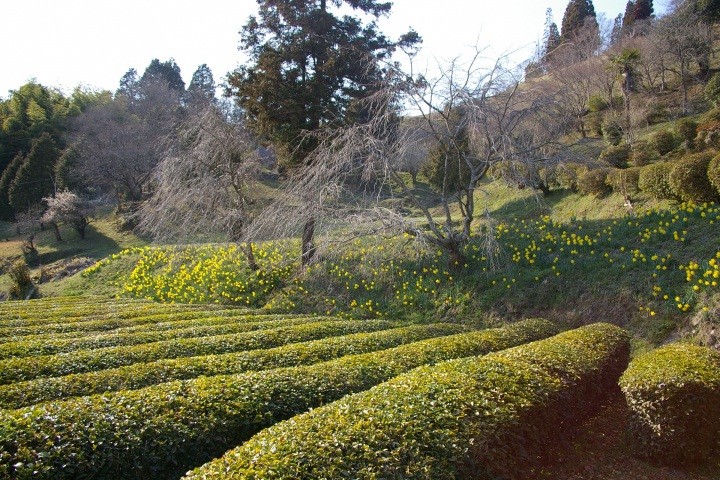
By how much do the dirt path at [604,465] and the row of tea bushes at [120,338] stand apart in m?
5.83

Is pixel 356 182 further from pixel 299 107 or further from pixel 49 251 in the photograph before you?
pixel 49 251

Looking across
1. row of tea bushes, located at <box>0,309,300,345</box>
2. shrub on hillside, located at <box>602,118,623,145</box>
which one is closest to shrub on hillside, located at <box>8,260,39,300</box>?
row of tea bushes, located at <box>0,309,300,345</box>

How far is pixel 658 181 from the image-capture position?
436 inches

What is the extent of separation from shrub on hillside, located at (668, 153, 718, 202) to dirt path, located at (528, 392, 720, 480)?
722 centimetres

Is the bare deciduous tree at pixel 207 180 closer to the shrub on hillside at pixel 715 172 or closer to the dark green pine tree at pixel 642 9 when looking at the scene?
the shrub on hillside at pixel 715 172

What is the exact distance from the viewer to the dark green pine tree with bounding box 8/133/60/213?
34156 millimetres

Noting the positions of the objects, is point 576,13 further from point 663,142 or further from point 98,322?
point 98,322

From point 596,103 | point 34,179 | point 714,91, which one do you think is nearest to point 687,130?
point 714,91

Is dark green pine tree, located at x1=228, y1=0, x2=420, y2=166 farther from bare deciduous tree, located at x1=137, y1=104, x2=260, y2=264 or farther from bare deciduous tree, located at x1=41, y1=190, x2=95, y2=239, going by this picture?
bare deciduous tree, located at x1=41, y1=190, x2=95, y2=239

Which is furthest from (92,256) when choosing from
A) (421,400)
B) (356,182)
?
(421,400)

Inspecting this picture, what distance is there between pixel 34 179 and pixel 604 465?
132 ft

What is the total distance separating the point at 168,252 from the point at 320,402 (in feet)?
52.7

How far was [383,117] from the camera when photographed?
9883mm

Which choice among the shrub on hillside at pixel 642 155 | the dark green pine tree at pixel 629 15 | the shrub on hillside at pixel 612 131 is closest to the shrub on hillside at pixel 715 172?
the shrub on hillside at pixel 642 155
